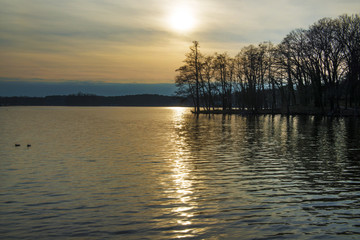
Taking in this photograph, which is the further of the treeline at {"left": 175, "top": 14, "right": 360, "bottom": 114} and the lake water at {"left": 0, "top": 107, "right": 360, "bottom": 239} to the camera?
the treeline at {"left": 175, "top": 14, "right": 360, "bottom": 114}

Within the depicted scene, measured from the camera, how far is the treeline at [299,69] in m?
70.4

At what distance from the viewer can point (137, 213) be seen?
10.7 metres

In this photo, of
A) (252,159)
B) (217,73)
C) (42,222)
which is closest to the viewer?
(42,222)

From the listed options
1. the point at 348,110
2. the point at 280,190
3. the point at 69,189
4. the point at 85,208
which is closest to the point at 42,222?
the point at 85,208

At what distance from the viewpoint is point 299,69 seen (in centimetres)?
8206

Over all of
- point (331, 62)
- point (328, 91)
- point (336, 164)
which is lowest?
point (336, 164)

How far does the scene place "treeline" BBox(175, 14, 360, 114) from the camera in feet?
231

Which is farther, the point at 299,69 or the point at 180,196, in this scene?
the point at 299,69

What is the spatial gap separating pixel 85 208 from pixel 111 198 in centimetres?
141

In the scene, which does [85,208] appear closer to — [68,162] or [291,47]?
[68,162]

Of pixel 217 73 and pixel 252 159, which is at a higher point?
pixel 217 73

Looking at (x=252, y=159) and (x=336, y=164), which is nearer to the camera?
(x=336, y=164)

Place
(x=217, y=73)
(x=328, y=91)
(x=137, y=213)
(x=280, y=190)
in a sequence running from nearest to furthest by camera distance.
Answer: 1. (x=137, y=213)
2. (x=280, y=190)
3. (x=328, y=91)
4. (x=217, y=73)

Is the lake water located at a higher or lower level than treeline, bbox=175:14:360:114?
lower
